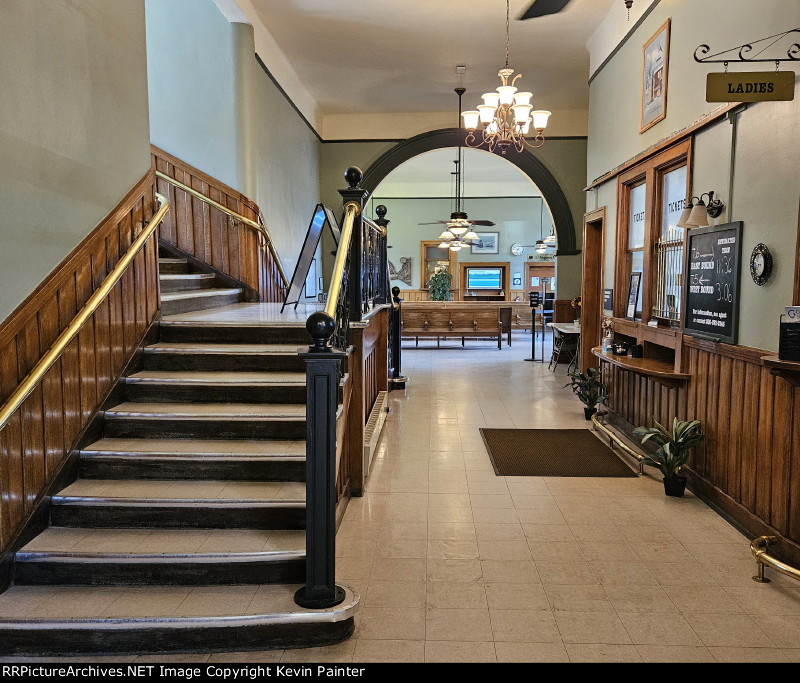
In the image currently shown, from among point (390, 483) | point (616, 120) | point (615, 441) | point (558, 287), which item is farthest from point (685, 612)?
point (558, 287)

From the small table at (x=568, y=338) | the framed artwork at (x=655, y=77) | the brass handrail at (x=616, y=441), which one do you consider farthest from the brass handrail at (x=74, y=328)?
the small table at (x=568, y=338)

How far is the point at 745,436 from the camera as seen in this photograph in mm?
3602

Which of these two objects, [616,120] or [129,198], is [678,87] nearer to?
[616,120]

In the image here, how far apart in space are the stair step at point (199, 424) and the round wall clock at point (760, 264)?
2.64 metres

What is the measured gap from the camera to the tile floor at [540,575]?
2.46 m

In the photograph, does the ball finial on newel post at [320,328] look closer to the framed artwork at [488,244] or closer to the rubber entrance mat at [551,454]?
the rubber entrance mat at [551,454]

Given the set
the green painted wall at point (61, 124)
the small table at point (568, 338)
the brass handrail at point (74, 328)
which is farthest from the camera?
the small table at point (568, 338)

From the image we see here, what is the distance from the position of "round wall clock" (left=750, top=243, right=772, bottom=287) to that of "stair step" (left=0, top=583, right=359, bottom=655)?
2689 millimetres

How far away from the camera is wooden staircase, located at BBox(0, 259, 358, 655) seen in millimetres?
2434

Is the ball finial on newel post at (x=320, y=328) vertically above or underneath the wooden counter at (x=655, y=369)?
above

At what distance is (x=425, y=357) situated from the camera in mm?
11594

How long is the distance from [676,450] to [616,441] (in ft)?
3.47

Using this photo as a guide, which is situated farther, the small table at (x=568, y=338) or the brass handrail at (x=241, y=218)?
the small table at (x=568, y=338)

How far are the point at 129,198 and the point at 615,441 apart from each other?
4167mm
